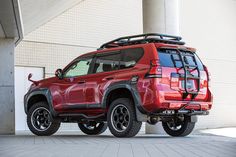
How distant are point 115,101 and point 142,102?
0.73 metres

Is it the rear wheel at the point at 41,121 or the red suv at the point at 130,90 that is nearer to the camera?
the red suv at the point at 130,90

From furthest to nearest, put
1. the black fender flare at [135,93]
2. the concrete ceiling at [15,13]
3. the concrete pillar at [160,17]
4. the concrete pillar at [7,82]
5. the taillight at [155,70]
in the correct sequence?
the concrete pillar at [160,17], the concrete pillar at [7,82], the concrete ceiling at [15,13], the black fender flare at [135,93], the taillight at [155,70]

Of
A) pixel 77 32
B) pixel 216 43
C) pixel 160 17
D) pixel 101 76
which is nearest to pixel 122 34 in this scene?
pixel 77 32

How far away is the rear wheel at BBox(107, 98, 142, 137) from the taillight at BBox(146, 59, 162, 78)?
0.79 m

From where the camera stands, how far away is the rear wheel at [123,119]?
9.91m

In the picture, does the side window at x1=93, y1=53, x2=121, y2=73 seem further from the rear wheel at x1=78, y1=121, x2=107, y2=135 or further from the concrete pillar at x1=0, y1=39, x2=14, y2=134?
the concrete pillar at x1=0, y1=39, x2=14, y2=134

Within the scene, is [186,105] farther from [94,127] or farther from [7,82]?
[7,82]

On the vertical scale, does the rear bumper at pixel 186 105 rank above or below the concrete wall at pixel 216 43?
below

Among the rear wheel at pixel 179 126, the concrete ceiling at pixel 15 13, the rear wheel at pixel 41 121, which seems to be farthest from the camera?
the rear wheel at pixel 41 121

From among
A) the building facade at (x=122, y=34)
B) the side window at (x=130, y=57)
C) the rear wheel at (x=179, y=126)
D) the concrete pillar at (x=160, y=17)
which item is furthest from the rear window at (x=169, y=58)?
the building facade at (x=122, y=34)

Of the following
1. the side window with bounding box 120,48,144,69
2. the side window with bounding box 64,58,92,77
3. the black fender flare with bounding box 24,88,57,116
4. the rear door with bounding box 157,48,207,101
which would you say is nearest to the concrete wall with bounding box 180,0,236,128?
the side window with bounding box 64,58,92,77

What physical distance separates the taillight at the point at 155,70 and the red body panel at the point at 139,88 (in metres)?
0.08

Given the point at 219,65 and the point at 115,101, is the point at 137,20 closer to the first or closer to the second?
the point at 219,65

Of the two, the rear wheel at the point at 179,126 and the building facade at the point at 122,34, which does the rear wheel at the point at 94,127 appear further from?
the building facade at the point at 122,34
